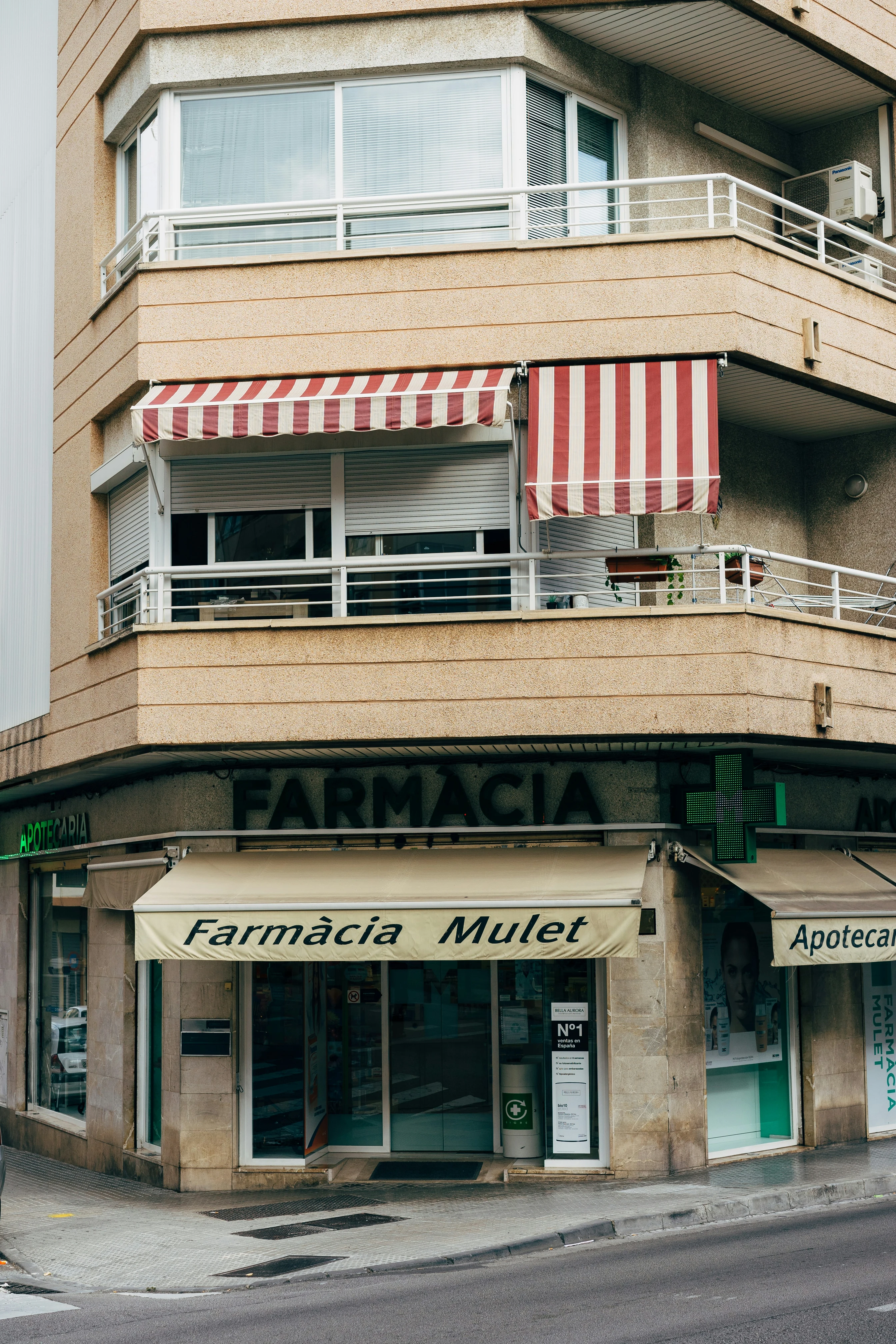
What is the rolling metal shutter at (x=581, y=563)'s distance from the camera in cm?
1453

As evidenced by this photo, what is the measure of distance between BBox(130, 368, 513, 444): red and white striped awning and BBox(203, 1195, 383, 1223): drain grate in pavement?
734 cm

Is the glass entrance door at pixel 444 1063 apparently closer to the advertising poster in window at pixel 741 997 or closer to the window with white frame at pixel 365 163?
the advertising poster in window at pixel 741 997

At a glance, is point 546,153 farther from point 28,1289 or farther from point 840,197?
point 28,1289

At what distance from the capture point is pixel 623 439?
541 inches

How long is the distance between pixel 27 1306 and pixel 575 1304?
12.9 feet

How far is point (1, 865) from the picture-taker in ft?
71.5

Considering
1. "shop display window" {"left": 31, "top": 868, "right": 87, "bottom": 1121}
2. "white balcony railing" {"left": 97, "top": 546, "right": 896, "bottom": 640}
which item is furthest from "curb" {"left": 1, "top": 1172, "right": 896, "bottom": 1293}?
"shop display window" {"left": 31, "top": 868, "right": 87, "bottom": 1121}

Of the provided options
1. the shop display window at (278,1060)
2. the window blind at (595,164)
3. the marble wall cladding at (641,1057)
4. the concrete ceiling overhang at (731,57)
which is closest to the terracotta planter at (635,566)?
the marble wall cladding at (641,1057)

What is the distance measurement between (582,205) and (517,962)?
7965 millimetres

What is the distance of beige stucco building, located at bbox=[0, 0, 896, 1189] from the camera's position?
13680 millimetres

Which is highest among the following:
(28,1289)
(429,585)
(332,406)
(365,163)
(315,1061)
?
(365,163)

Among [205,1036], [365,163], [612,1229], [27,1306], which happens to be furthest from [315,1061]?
[365,163]

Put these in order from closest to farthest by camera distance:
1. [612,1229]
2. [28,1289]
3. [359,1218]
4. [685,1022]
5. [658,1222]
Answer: [28,1289] < [612,1229] < [658,1222] < [359,1218] < [685,1022]

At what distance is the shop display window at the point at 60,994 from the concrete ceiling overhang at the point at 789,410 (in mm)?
9953
